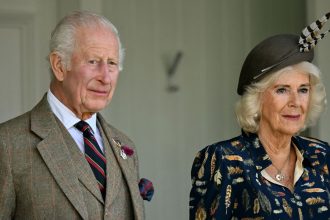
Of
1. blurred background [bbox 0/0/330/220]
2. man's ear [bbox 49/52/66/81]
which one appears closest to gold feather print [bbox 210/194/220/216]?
man's ear [bbox 49/52/66/81]

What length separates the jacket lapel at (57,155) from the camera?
2.39 meters

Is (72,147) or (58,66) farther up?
(58,66)

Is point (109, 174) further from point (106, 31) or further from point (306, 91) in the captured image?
point (306, 91)

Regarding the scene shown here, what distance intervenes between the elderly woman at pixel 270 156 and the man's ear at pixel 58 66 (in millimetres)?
732

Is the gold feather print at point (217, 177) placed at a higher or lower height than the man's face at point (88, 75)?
lower

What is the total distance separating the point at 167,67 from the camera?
4.95 metres

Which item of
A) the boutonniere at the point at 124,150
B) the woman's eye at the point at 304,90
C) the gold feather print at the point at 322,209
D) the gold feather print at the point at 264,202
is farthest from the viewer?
the woman's eye at the point at 304,90

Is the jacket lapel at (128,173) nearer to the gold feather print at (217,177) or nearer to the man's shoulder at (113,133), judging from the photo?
the man's shoulder at (113,133)

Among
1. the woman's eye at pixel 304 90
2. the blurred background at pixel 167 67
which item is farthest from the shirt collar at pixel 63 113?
the blurred background at pixel 167 67

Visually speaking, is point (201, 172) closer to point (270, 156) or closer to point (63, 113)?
point (270, 156)

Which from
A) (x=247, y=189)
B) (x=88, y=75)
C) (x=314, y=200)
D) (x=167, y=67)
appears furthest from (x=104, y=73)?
(x=167, y=67)

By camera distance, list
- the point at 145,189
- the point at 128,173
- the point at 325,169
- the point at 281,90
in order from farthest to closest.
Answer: the point at 325,169
the point at 281,90
the point at 145,189
the point at 128,173

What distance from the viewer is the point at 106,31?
257 cm

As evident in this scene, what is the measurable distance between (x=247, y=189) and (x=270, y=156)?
0.79 feet
